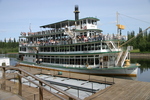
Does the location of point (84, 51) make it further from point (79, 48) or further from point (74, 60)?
point (74, 60)

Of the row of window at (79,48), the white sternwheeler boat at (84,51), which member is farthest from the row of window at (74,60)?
the row of window at (79,48)

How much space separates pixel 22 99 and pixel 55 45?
1895 centimetres

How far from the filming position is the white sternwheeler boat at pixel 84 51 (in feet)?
60.3

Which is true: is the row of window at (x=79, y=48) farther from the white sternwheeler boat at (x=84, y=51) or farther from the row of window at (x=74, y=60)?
the row of window at (x=74, y=60)

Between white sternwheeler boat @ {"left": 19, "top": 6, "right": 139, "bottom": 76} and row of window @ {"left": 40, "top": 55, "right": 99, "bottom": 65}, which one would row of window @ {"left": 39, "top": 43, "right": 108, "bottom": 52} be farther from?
row of window @ {"left": 40, "top": 55, "right": 99, "bottom": 65}

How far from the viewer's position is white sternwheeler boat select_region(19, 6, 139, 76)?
18375mm

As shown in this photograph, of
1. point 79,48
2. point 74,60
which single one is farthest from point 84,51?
point 74,60

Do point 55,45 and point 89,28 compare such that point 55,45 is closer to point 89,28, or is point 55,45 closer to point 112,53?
point 89,28

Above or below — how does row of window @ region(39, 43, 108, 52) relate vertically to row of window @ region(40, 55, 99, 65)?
above

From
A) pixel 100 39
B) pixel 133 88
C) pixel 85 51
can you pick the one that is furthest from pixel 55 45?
pixel 133 88

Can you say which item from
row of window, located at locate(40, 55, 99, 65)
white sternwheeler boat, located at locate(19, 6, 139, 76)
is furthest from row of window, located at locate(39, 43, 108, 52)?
row of window, located at locate(40, 55, 99, 65)

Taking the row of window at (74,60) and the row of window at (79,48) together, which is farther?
the row of window at (74,60)

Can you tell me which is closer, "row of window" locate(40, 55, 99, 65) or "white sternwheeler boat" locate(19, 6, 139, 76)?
"white sternwheeler boat" locate(19, 6, 139, 76)

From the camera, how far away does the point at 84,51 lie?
1994 cm
